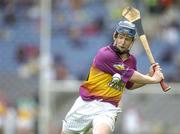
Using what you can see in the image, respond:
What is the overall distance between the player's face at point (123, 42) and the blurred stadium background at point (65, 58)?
7127 millimetres

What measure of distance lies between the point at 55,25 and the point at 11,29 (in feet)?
3.42

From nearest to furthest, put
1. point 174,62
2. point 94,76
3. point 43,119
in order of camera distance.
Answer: point 94,76 < point 43,119 < point 174,62

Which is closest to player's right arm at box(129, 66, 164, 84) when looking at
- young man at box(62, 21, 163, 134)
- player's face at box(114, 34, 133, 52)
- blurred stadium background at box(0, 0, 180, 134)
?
young man at box(62, 21, 163, 134)

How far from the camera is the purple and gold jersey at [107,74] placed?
947 cm

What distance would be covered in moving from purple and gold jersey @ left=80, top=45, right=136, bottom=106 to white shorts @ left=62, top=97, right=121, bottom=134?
7cm

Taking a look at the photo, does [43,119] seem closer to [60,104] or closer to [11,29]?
A: [60,104]

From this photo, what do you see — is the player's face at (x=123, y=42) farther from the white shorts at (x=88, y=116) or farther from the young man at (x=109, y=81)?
the white shorts at (x=88, y=116)

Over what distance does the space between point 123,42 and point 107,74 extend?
45 cm

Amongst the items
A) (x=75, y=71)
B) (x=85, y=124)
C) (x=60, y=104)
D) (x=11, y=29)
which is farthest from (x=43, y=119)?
(x=85, y=124)

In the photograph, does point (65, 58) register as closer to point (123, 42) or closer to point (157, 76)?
point (157, 76)

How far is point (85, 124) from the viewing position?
382 inches

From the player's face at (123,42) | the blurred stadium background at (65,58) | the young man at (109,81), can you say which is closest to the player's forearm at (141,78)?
the young man at (109,81)

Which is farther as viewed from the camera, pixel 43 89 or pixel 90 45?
pixel 90 45

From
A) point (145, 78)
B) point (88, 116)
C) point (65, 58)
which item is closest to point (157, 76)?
point (145, 78)
